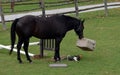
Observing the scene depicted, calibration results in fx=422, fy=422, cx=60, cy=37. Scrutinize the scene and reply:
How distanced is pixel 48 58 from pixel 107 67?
2346mm

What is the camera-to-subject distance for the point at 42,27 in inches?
483

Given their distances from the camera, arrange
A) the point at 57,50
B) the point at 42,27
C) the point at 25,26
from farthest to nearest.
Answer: the point at 57,50 → the point at 42,27 → the point at 25,26

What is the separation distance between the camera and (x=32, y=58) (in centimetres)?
1312

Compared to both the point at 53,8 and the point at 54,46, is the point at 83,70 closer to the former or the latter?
the point at 54,46

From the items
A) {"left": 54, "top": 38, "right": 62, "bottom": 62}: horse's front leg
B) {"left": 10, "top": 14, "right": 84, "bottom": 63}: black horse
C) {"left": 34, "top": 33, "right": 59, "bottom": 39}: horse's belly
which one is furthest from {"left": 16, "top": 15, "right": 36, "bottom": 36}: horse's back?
{"left": 54, "top": 38, "right": 62, "bottom": 62}: horse's front leg

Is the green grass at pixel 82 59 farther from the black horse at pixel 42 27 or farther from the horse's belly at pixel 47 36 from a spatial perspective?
the horse's belly at pixel 47 36

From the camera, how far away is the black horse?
39.9ft

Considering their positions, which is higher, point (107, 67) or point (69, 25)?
point (69, 25)

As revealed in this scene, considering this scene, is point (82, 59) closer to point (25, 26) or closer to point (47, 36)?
point (47, 36)

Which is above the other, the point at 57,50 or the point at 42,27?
the point at 42,27

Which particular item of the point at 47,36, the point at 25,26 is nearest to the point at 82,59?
the point at 47,36

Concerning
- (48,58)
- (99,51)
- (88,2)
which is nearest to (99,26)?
(99,51)

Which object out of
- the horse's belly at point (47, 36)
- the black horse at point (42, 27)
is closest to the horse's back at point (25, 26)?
the black horse at point (42, 27)

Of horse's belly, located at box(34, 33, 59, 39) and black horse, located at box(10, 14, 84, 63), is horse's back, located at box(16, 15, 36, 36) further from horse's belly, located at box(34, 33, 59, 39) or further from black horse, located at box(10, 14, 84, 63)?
horse's belly, located at box(34, 33, 59, 39)
